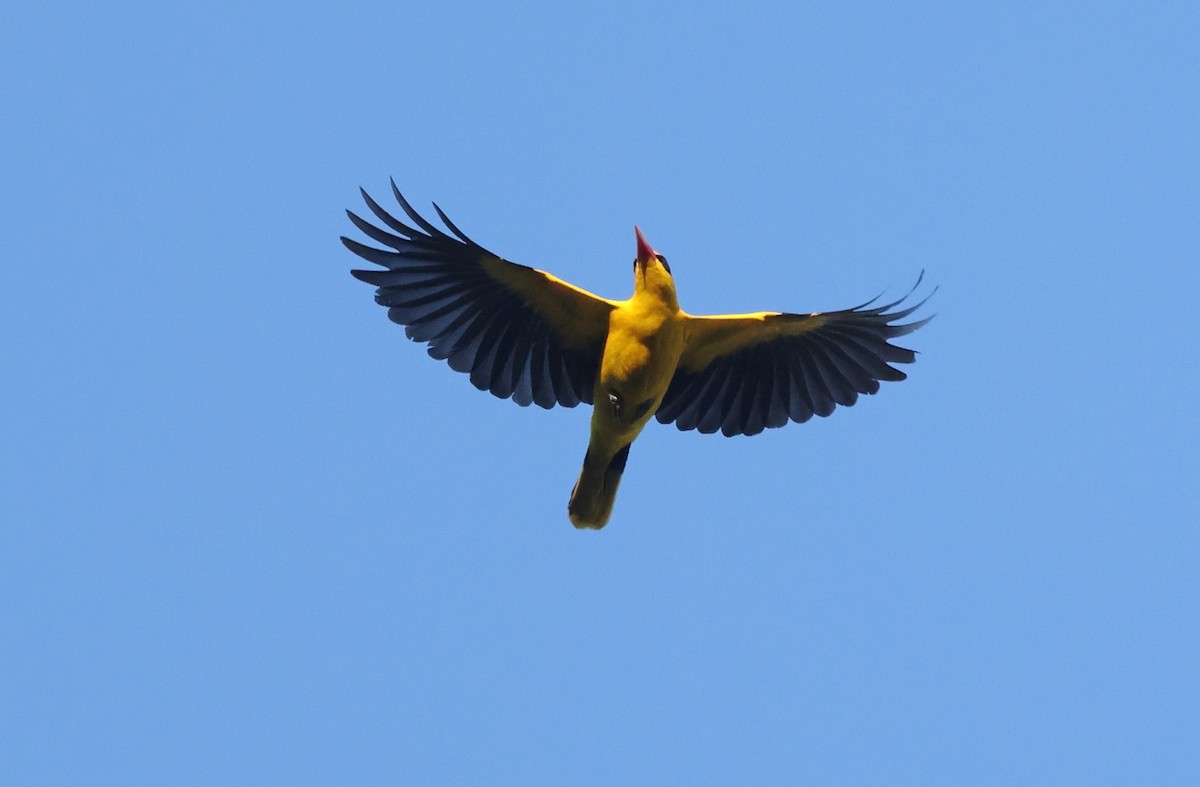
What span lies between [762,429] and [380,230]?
3.48 metres

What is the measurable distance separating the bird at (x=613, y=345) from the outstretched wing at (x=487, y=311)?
1 cm

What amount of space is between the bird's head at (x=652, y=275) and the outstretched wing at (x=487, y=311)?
29cm

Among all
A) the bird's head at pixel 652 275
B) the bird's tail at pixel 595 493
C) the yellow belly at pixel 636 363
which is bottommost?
the bird's tail at pixel 595 493

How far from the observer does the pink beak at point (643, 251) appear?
1370 centimetres

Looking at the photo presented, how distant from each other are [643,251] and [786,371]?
1661 mm

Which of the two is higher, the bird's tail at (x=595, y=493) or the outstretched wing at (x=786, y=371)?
the outstretched wing at (x=786, y=371)

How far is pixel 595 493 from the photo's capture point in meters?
14.1

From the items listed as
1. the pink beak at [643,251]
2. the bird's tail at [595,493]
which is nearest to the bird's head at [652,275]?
the pink beak at [643,251]

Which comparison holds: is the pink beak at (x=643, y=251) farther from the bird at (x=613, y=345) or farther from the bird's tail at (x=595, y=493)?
the bird's tail at (x=595, y=493)

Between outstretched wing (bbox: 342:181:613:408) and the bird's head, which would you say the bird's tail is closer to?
outstretched wing (bbox: 342:181:613:408)

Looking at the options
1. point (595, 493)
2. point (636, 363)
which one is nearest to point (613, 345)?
point (636, 363)

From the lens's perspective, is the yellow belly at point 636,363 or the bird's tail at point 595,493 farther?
the bird's tail at point 595,493

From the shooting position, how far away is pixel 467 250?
13.5 metres

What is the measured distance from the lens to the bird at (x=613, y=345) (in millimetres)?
13484
